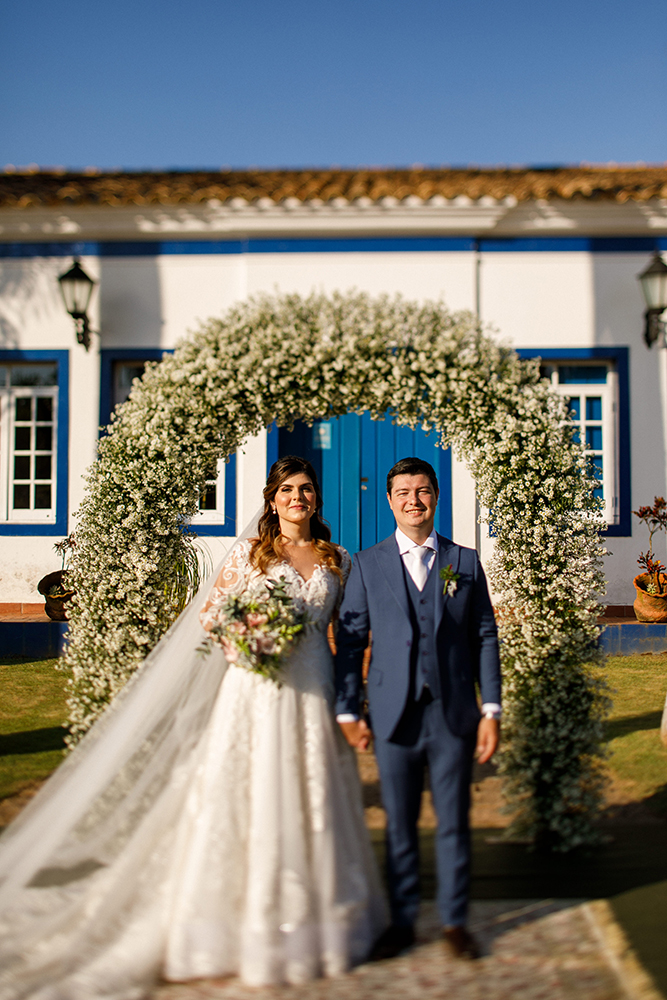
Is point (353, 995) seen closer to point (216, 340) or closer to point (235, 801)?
point (235, 801)

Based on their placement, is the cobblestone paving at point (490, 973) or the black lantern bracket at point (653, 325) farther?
A: the black lantern bracket at point (653, 325)

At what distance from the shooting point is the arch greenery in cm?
386

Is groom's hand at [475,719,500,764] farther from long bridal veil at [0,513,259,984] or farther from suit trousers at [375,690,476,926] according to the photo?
long bridal veil at [0,513,259,984]

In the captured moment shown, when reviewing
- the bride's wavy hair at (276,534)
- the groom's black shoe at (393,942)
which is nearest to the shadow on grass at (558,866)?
the groom's black shoe at (393,942)

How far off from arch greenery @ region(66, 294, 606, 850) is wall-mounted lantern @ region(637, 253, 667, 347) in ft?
16.6

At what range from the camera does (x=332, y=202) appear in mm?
8430

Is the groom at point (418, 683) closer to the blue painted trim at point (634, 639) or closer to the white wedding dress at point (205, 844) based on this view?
the white wedding dress at point (205, 844)

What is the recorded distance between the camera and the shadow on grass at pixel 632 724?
544 cm

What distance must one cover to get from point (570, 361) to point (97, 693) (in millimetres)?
6862

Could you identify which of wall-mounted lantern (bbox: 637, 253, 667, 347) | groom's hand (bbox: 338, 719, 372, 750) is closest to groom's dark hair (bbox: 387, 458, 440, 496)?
groom's hand (bbox: 338, 719, 372, 750)

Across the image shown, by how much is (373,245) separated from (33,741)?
250 inches

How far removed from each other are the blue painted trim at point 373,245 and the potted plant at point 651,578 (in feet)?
10.0

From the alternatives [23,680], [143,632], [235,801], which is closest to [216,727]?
[235,801]

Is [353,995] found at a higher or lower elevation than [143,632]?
lower
